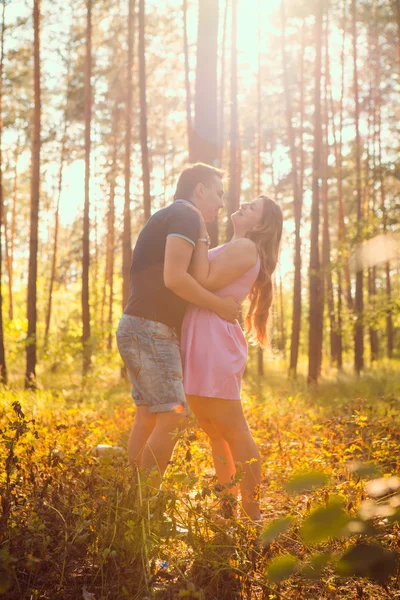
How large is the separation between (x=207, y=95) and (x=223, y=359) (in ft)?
19.6

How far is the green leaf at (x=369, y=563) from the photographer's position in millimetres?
1198

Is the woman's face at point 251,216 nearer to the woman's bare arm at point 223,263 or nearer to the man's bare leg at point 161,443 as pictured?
the woman's bare arm at point 223,263

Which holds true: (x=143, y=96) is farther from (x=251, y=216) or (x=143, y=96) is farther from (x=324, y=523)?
(x=324, y=523)

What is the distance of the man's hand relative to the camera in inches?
147

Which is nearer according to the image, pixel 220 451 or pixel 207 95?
pixel 220 451

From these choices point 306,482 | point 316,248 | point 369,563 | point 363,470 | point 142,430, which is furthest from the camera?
point 316,248

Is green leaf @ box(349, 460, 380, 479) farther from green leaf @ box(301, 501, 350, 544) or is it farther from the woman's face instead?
the woman's face

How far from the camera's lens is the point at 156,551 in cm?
286

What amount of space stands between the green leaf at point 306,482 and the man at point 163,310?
80.6 inches

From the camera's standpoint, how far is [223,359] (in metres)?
3.71

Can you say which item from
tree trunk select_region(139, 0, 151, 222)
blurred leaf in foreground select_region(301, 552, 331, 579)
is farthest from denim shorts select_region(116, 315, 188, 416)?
tree trunk select_region(139, 0, 151, 222)

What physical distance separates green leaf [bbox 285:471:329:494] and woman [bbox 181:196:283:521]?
2.16 m

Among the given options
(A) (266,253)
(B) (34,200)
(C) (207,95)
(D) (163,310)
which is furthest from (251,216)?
(B) (34,200)

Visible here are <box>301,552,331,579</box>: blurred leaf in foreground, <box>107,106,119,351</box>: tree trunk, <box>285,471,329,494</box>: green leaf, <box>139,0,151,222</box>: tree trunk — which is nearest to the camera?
<box>285,471,329,494</box>: green leaf
